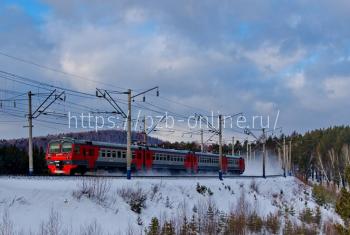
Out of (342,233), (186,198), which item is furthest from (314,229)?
(342,233)

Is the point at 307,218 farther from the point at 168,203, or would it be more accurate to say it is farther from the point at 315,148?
the point at 315,148

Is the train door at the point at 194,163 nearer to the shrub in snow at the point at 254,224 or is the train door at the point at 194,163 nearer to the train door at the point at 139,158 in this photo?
the train door at the point at 139,158

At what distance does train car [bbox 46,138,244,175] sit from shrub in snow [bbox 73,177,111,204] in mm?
11319

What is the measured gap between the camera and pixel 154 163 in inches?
1753

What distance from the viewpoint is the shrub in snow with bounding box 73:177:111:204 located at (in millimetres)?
23133

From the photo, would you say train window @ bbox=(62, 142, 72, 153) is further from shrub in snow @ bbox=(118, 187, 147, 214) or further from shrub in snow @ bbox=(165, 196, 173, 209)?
shrub in snow @ bbox=(118, 187, 147, 214)

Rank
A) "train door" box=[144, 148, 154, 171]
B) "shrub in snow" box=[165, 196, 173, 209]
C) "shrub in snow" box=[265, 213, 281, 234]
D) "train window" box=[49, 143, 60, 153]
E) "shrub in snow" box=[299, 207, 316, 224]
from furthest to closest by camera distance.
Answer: "train door" box=[144, 148, 154, 171] → "train window" box=[49, 143, 60, 153] → "shrub in snow" box=[299, 207, 316, 224] → "shrub in snow" box=[265, 213, 281, 234] → "shrub in snow" box=[165, 196, 173, 209]

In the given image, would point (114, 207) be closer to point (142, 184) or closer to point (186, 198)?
point (142, 184)

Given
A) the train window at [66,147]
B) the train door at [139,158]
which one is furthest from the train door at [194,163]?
the train window at [66,147]

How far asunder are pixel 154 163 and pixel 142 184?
15.6 metres

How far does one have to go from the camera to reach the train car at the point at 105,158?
116 ft

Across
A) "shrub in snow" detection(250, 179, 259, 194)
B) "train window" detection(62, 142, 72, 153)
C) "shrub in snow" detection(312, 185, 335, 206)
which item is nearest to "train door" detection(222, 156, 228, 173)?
"shrub in snow" detection(312, 185, 335, 206)

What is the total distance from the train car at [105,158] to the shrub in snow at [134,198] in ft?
33.2

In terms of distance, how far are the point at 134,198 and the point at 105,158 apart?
12.6m
